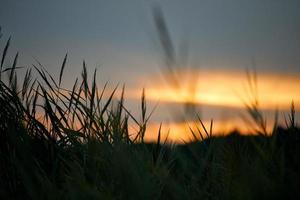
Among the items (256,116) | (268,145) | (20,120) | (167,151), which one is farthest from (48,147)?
(256,116)

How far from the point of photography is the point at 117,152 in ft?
3.27

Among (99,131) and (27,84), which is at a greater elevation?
(27,84)

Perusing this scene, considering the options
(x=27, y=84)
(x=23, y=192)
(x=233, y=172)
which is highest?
(x=27, y=84)

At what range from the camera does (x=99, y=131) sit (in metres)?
1.65

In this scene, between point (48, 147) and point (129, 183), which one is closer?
point (129, 183)

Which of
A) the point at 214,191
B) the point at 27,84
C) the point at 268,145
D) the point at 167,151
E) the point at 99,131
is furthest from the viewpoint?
the point at 27,84

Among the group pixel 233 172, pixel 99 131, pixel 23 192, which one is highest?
pixel 99 131

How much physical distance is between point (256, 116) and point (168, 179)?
271 mm

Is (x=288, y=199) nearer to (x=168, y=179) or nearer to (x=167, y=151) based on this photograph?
(x=168, y=179)

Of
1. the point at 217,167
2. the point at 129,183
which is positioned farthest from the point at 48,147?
the point at 129,183

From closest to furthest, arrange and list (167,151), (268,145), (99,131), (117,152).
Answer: (117,152) < (268,145) < (99,131) < (167,151)

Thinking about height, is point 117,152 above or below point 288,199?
above

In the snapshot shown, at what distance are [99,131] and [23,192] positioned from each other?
0.40 meters

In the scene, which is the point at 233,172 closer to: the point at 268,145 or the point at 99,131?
the point at 268,145
